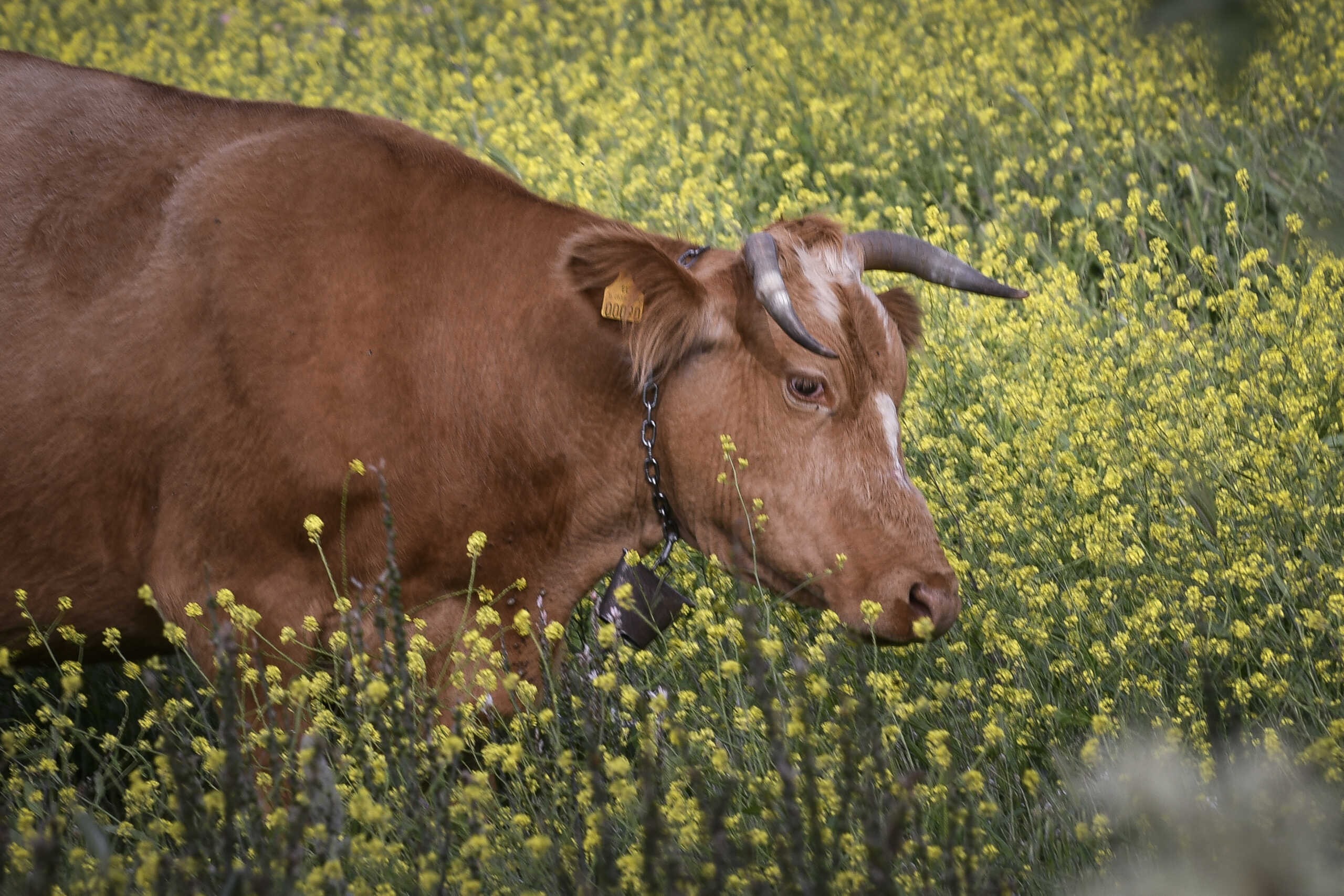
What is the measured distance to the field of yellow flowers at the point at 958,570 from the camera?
2385 mm

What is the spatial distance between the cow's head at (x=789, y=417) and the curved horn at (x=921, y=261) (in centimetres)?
28

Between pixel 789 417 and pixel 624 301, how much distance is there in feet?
1.82

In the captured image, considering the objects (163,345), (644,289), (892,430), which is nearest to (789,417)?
(892,430)

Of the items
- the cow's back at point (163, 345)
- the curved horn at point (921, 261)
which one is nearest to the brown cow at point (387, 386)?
the cow's back at point (163, 345)

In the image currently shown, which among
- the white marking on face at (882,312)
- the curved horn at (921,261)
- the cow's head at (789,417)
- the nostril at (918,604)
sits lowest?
the nostril at (918,604)

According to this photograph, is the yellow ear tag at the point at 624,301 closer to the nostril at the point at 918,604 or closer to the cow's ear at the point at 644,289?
the cow's ear at the point at 644,289

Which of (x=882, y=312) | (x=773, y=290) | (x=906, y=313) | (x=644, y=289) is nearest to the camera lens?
(x=773, y=290)

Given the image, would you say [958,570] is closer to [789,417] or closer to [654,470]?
[789,417]

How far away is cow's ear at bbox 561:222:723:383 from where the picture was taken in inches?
131

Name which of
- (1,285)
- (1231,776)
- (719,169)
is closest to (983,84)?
(719,169)

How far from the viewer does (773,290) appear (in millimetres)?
3248

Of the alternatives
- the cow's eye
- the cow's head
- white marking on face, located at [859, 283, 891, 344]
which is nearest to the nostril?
the cow's head

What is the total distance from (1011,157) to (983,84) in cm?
82

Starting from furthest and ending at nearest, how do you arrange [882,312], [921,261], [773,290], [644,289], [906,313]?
[906,313]
[921,261]
[882,312]
[644,289]
[773,290]
